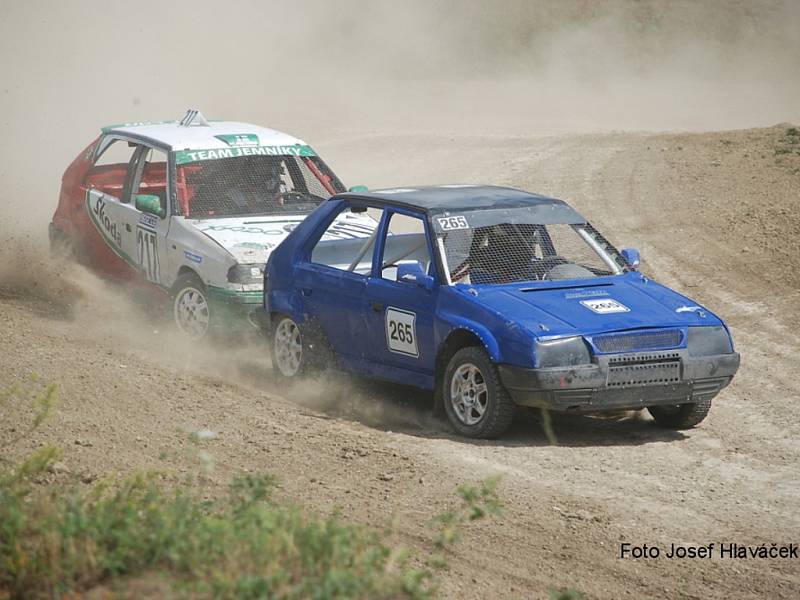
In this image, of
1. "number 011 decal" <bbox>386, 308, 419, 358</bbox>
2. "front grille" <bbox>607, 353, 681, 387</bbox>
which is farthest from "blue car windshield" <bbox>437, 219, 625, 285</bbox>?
"front grille" <bbox>607, 353, 681, 387</bbox>

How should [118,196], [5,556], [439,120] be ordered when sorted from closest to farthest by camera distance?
[5,556] → [118,196] → [439,120]

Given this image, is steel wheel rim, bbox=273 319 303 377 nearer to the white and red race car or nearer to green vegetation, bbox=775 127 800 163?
the white and red race car

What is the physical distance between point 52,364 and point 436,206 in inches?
124

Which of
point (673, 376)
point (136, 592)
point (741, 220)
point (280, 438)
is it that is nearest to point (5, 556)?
point (136, 592)

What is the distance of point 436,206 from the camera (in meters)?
8.73

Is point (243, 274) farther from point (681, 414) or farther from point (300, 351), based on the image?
point (681, 414)

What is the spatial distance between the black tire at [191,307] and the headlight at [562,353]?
3.91m

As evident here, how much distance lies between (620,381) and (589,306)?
57 cm

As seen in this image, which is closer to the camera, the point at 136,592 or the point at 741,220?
the point at 136,592

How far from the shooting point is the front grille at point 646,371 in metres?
7.82

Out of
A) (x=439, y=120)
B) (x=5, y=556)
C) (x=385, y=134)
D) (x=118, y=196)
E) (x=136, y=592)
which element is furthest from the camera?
(x=439, y=120)

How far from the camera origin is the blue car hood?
25.9 feet

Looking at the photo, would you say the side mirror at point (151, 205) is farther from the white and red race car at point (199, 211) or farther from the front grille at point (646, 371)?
the front grille at point (646, 371)

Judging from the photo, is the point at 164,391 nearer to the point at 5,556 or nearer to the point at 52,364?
the point at 52,364
